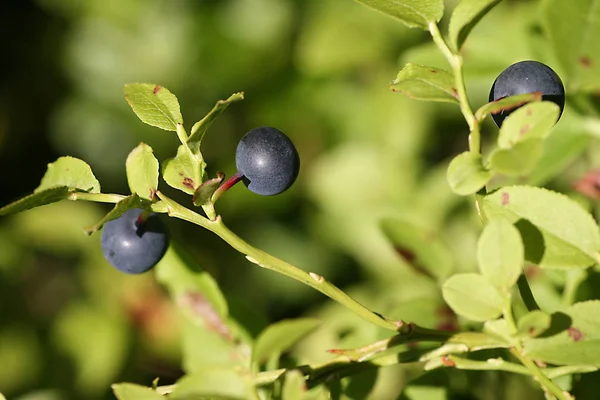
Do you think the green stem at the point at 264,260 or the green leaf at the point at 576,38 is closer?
the green stem at the point at 264,260

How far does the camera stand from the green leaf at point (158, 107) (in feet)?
2.81

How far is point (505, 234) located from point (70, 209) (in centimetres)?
207

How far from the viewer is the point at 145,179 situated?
2.81ft

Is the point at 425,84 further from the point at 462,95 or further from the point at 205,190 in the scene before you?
the point at 205,190

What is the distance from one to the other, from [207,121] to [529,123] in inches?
13.1

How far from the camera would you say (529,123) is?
0.77 metres

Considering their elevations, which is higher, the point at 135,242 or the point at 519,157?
the point at 519,157

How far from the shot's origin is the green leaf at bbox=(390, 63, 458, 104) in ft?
2.70

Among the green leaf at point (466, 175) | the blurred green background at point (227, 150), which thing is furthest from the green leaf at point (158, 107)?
the blurred green background at point (227, 150)

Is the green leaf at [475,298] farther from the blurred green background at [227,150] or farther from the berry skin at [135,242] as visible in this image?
Result: the blurred green background at [227,150]

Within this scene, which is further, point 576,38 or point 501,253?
point 576,38

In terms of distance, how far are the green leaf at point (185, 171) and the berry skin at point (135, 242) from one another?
0.63 feet

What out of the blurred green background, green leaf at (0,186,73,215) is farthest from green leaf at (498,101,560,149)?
the blurred green background

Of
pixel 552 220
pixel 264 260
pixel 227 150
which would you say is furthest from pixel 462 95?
pixel 227 150
